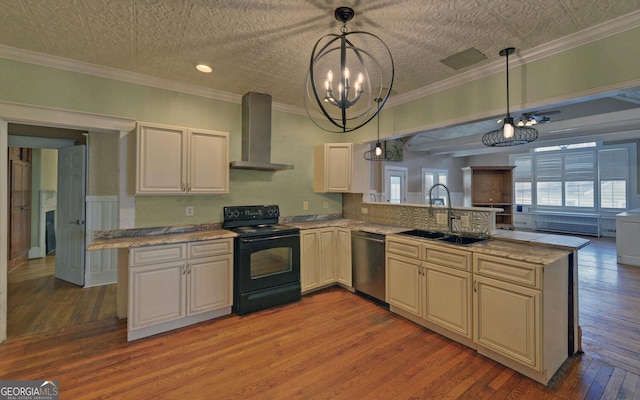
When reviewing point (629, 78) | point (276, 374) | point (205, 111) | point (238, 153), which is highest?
point (205, 111)

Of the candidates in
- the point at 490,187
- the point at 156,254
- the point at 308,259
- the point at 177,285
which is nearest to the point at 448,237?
the point at 308,259

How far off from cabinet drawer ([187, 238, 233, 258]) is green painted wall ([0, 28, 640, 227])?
0.59 m

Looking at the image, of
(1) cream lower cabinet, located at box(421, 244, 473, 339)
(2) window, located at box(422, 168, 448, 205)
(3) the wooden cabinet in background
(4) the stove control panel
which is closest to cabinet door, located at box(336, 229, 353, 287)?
(4) the stove control panel

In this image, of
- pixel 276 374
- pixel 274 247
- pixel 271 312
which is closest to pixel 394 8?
pixel 274 247

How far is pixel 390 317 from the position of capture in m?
3.06

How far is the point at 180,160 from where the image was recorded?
9.98 ft

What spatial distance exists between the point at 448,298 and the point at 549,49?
2.34 meters

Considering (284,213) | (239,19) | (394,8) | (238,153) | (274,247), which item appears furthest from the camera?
(284,213)

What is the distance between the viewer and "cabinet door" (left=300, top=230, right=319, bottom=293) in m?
3.62

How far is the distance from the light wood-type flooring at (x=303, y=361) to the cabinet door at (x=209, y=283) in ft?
0.65

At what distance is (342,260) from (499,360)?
2.04m

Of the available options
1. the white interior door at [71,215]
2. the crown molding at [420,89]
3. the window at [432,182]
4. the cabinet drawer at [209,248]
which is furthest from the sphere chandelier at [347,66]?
the window at [432,182]

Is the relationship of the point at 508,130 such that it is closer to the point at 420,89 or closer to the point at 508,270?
the point at 508,270

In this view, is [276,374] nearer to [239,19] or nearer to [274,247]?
[274,247]
